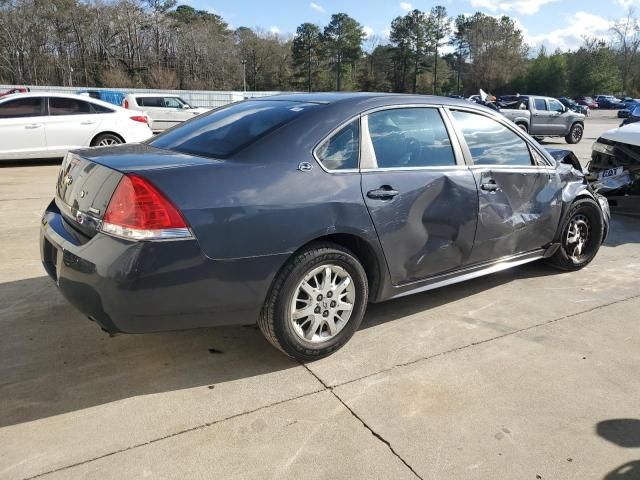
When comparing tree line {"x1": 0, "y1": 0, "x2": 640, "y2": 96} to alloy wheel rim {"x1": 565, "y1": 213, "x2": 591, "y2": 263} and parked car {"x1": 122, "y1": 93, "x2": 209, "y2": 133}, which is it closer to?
parked car {"x1": 122, "y1": 93, "x2": 209, "y2": 133}

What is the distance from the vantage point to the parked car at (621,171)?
717 centimetres

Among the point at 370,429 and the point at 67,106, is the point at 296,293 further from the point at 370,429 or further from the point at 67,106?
the point at 67,106

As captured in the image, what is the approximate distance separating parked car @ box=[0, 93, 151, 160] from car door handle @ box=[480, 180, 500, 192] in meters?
8.89

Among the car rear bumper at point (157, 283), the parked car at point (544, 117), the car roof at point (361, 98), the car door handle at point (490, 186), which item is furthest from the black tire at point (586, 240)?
the parked car at point (544, 117)

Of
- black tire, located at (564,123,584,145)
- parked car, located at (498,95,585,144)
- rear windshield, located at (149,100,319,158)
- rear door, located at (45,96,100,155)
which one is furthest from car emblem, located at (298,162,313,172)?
black tire, located at (564,123,584,145)

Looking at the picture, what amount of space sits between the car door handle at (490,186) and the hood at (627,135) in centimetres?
437

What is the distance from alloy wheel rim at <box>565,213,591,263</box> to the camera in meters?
4.86

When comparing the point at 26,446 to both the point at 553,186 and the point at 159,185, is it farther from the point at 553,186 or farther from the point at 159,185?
the point at 553,186

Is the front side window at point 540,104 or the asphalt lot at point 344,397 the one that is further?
the front side window at point 540,104

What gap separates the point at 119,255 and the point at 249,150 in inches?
35.2

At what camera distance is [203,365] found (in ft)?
10.5

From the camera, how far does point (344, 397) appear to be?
9.52ft

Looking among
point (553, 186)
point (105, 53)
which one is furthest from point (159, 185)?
point (105, 53)

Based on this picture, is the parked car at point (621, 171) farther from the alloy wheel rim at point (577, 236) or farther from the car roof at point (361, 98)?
the car roof at point (361, 98)
